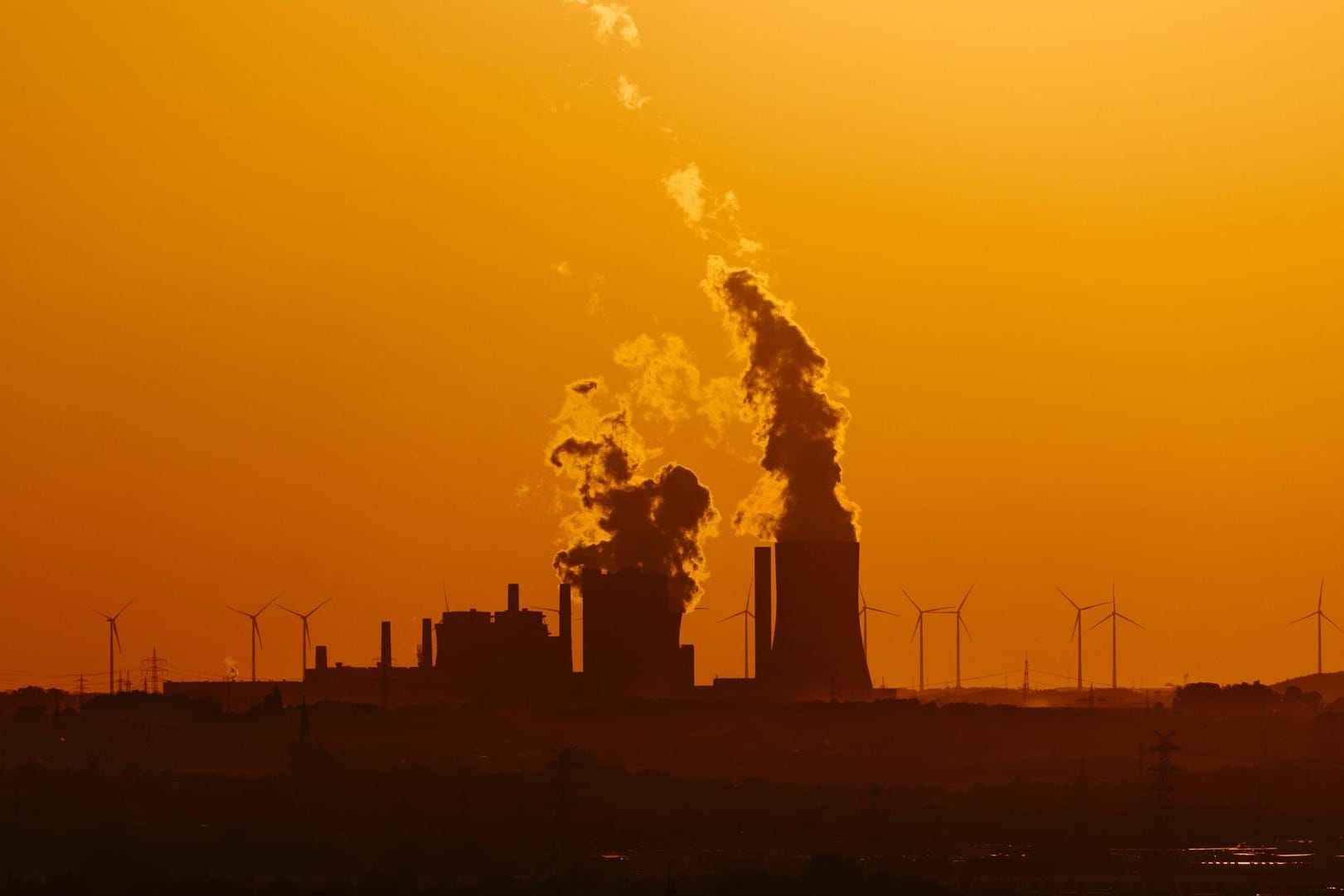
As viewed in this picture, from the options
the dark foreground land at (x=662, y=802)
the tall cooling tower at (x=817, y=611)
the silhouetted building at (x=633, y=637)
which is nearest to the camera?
the dark foreground land at (x=662, y=802)

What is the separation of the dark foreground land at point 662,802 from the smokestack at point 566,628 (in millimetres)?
4763

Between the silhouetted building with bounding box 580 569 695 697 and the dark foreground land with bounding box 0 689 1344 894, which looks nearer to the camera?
the dark foreground land with bounding box 0 689 1344 894

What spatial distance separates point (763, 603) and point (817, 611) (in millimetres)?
8879

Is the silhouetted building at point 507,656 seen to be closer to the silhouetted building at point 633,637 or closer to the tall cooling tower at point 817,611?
the silhouetted building at point 633,637

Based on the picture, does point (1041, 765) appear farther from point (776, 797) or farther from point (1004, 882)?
point (1004, 882)

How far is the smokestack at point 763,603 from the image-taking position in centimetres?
17062

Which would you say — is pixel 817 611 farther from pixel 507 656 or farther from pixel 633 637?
pixel 507 656

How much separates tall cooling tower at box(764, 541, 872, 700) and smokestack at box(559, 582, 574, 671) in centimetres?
1275

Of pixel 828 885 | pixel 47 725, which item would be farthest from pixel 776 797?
pixel 47 725

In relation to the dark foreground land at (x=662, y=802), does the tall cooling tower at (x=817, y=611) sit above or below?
above

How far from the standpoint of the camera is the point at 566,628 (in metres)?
176

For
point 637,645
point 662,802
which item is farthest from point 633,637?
point 662,802

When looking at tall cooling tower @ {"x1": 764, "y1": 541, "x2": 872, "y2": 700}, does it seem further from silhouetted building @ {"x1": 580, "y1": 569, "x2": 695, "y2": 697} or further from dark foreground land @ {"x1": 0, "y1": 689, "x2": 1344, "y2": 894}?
silhouetted building @ {"x1": 580, "y1": 569, "x2": 695, "y2": 697}

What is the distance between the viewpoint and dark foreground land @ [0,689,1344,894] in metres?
101
